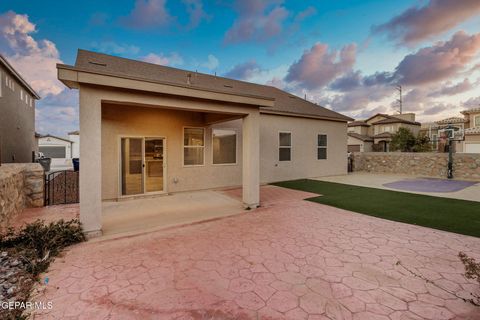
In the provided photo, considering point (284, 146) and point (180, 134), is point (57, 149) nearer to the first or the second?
point (180, 134)

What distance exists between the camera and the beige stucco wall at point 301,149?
35.7 ft

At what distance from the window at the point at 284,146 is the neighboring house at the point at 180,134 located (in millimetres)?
53

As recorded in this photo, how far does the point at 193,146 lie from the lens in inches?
353

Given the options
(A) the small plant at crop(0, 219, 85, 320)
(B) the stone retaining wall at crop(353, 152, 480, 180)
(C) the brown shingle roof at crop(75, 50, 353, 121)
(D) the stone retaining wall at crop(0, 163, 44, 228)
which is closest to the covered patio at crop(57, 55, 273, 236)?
(A) the small plant at crop(0, 219, 85, 320)

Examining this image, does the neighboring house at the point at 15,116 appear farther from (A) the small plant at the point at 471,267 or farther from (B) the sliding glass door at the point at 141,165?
(A) the small plant at the point at 471,267

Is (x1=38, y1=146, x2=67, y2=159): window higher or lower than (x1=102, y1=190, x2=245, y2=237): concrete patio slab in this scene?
higher

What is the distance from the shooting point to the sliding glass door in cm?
762

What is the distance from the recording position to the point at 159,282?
9.30ft

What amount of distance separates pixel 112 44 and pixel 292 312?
1518 centimetres

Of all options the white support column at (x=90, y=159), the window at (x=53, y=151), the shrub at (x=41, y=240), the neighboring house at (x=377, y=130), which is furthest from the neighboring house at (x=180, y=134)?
the window at (x=53, y=151)

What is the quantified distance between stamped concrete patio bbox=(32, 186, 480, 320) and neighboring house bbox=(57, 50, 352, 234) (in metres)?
1.68

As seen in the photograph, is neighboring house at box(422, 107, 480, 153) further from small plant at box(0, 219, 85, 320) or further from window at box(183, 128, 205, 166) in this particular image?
small plant at box(0, 219, 85, 320)

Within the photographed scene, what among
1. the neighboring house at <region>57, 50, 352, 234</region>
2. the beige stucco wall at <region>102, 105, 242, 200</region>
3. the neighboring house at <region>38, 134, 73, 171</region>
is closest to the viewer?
the neighboring house at <region>57, 50, 352, 234</region>

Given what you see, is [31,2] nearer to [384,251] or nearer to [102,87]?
[102,87]
